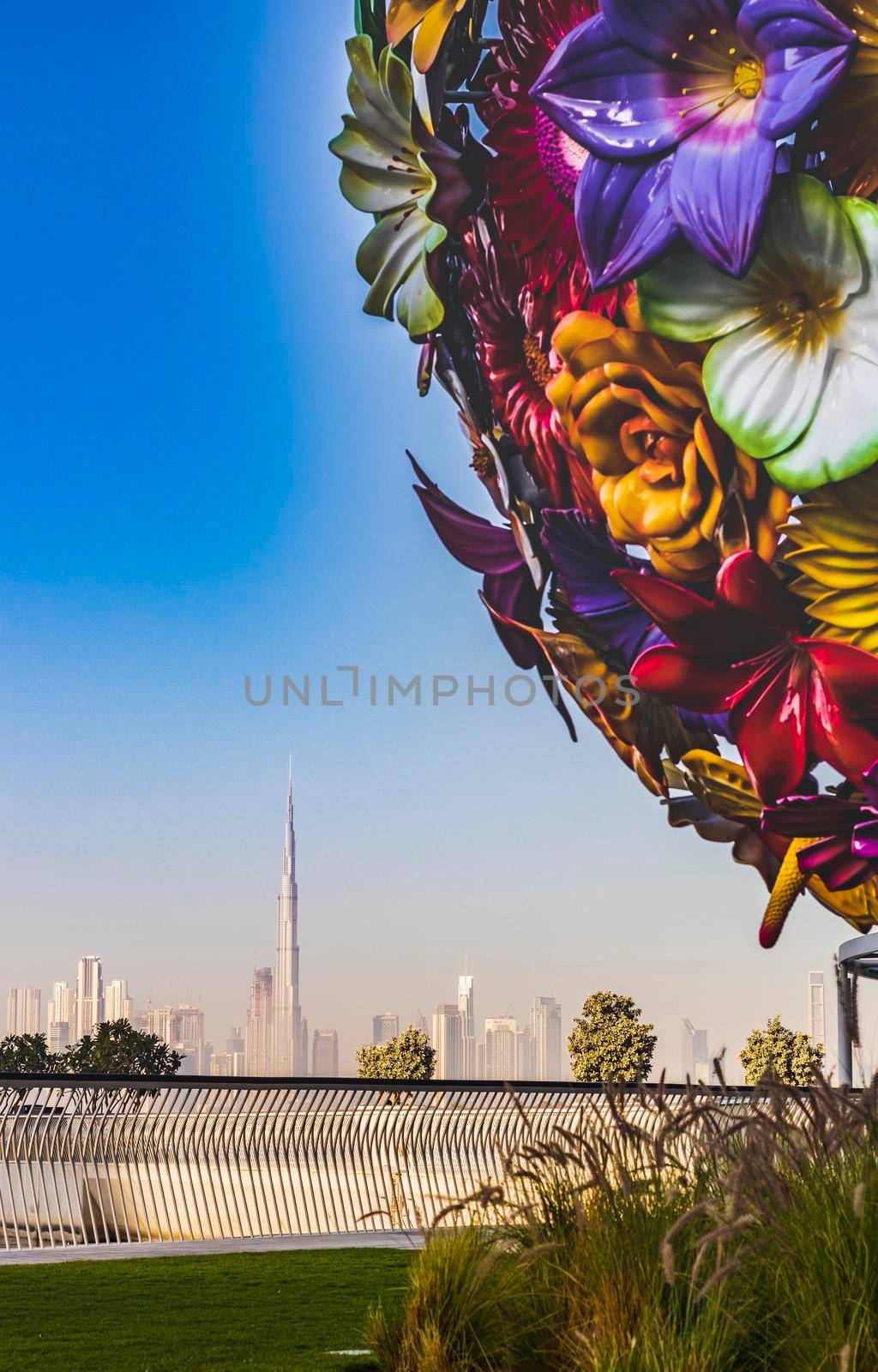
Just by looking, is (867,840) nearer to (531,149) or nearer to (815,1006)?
(815,1006)

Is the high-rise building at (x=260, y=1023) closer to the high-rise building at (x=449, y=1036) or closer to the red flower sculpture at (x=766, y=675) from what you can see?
the high-rise building at (x=449, y=1036)

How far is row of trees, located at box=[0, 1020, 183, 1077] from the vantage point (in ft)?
121

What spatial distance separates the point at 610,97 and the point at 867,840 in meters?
14.3

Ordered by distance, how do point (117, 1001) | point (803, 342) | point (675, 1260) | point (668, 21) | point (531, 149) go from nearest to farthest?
point (675, 1260) → point (803, 342) → point (668, 21) → point (531, 149) → point (117, 1001)

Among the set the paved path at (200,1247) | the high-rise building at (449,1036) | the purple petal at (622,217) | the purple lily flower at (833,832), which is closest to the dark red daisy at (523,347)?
the purple petal at (622,217)

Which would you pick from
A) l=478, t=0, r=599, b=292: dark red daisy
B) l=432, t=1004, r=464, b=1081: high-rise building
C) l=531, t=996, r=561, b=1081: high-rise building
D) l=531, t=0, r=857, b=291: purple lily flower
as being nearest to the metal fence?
l=531, t=0, r=857, b=291: purple lily flower

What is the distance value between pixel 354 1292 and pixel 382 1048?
26.3 meters

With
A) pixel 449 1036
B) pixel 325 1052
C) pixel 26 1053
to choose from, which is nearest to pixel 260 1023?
pixel 325 1052

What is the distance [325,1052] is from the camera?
12438cm

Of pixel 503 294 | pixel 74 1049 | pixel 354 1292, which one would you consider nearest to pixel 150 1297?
pixel 354 1292

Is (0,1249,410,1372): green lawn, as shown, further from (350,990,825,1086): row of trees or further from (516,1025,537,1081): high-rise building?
(516,1025,537,1081): high-rise building

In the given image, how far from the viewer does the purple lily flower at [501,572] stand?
101 feet

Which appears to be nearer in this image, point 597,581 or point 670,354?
point 670,354

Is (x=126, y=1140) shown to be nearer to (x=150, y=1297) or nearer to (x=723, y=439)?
(x=150, y=1297)
